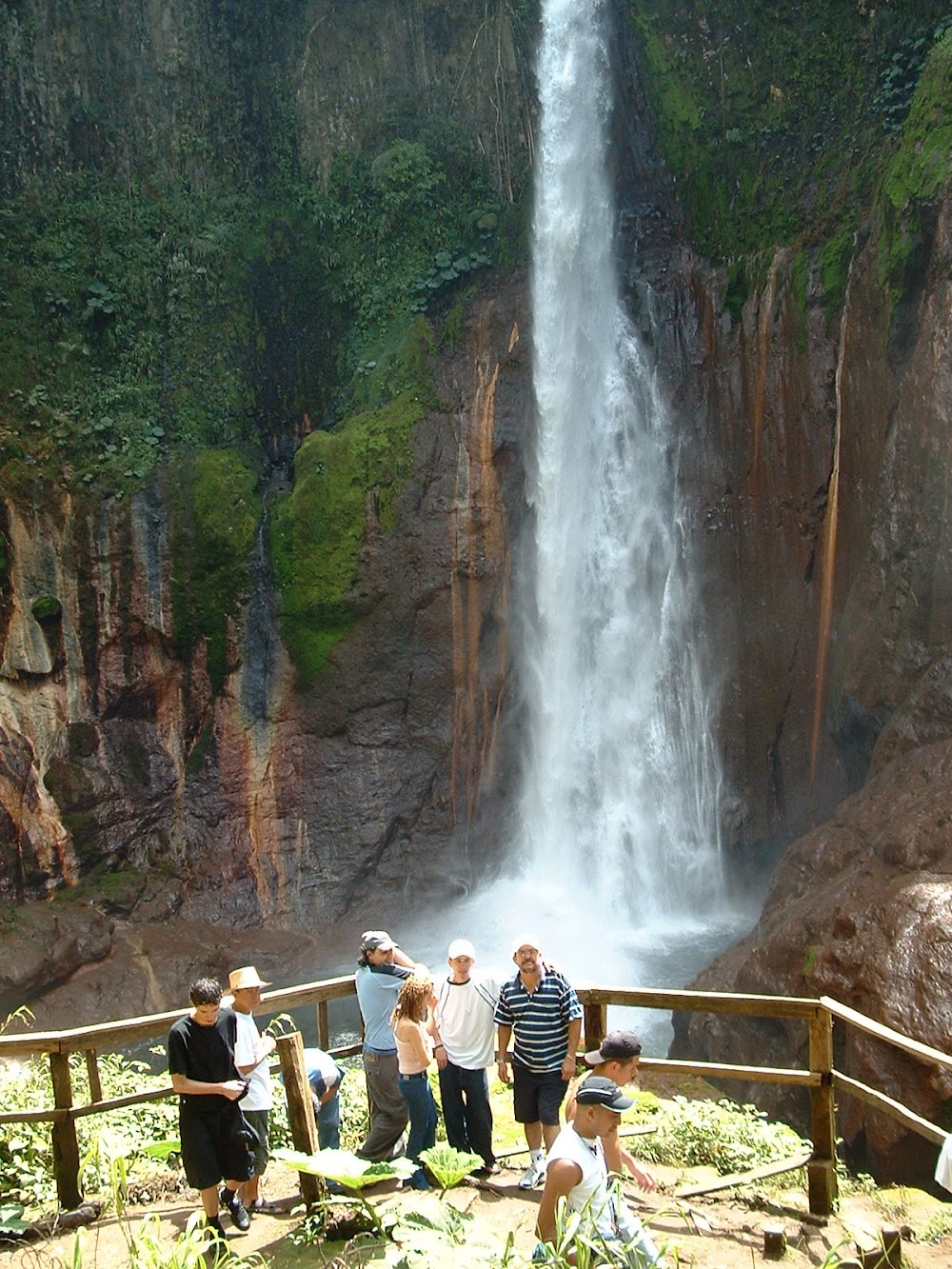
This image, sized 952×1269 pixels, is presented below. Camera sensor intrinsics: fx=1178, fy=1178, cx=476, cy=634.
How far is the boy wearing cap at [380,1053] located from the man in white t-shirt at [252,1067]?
543mm

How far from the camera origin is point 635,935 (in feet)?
48.4

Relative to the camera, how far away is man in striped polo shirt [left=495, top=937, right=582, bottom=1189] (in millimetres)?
5410

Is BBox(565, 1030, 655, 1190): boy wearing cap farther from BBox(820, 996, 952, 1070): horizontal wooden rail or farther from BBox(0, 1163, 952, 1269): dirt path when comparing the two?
BBox(820, 996, 952, 1070): horizontal wooden rail

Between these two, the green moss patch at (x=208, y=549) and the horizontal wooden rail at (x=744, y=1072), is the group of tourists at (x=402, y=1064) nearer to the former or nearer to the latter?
the horizontal wooden rail at (x=744, y=1072)

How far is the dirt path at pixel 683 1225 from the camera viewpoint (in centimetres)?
472

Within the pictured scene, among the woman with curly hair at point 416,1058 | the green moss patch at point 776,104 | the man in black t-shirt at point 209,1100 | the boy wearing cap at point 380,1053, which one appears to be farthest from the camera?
the green moss patch at point 776,104

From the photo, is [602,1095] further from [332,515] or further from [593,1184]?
[332,515]

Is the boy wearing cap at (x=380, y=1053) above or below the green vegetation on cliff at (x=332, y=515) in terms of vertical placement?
below

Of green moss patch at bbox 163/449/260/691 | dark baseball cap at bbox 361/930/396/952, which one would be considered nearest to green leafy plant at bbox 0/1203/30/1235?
A: dark baseball cap at bbox 361/930/396/952

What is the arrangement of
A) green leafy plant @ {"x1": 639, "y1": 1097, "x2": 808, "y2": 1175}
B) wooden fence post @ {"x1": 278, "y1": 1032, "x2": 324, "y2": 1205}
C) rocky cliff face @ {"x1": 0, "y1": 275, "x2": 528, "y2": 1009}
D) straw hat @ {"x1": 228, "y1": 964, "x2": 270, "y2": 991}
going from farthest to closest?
rocky cliff face @ {"x1": 0, "y1": 275, "x2": 528, "y2": 1009} → green leafy plant @ {"x1": 639, "y1": 1097, "x2": 808, "y2": 1175} → straw hat @ {"x1": 228, "y1": 964, "x2": 270, "y2": 991} → wooden fence post @ {"x1": 278, "y1": 1032, "x2": 324, "y2": 1205}

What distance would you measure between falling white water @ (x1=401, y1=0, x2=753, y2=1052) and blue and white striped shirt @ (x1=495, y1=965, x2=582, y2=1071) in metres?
9.77

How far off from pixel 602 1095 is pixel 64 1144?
2.73 meters

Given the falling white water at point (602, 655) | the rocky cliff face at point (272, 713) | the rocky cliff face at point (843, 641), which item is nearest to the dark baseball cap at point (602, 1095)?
the rocky cliff face at point (843, 641)

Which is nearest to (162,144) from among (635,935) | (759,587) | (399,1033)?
(759,587)
